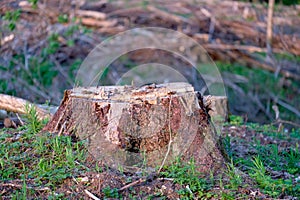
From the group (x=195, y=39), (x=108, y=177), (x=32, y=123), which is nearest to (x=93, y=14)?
(x=195, y=39)

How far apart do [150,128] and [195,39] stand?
6761mm

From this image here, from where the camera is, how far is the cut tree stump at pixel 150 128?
13.4 ft

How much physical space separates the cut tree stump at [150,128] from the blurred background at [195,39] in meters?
4.42

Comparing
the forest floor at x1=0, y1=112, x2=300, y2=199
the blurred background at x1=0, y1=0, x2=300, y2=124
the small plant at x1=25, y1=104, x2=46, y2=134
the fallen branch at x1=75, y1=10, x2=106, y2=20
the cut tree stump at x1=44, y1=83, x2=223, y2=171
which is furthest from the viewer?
the fallen branch at x1=75, y1=10, x2=106, y2=20

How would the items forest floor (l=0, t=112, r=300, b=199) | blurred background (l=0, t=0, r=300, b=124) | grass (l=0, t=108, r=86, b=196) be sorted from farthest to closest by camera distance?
blurred background (l=0, t=0, r=300, b=124)
grass (l=0, t=108, r=86, b=196)
forest floor (l=0, t=112, r=300, b=199)

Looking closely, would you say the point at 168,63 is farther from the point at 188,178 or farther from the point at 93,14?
the point at 188,178

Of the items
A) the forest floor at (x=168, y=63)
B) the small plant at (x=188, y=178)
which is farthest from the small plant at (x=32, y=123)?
the small plant at (x=188, y=178)

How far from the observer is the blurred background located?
911 centimetres

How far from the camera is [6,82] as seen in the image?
305 inches

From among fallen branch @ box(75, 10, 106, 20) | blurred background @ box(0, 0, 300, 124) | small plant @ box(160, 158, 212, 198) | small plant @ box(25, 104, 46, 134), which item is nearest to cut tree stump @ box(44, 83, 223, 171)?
small plant @ box(160, 158, 212, 198)

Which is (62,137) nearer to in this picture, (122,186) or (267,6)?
(122,186)

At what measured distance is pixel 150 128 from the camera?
164 inches

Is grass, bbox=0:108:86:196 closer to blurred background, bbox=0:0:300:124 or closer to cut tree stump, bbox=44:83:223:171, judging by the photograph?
cut tree stump, bbox=44:83:223:171

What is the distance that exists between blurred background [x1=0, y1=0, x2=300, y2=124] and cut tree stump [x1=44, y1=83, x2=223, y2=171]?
14.5ft
